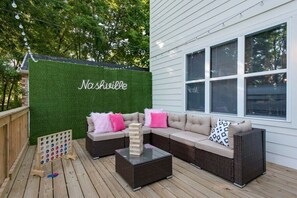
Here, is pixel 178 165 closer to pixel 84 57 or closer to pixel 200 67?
pixel 200 67

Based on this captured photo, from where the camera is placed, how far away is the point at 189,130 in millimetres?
4047

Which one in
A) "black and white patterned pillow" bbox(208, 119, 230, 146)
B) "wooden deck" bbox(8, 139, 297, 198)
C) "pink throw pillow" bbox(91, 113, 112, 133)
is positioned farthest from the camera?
"pink throw pillow" bbox(91, 113, 112, 133)

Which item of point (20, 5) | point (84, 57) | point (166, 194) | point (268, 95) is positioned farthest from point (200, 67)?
point (84, 57)

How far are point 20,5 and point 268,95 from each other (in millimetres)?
8084

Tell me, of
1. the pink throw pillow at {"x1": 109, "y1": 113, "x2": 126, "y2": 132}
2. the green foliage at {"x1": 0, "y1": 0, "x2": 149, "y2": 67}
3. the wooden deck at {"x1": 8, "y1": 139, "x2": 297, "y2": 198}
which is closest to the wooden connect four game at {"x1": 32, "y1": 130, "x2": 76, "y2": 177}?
the wooden deck at {"x1": 8, "y1": 139, "x2": 297, "y2": 198}

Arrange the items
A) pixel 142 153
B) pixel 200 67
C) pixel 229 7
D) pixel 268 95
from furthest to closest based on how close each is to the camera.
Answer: pixel 200 67 → pixel 229 7 → pixel 268 95 → pixel 142 153

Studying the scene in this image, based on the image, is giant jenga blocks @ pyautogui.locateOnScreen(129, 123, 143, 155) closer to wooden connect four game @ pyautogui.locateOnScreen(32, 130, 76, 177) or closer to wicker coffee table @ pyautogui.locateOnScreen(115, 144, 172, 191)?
wicker coffee table @ pyautogui.locateOnScreen(115, 144, 172, 191)

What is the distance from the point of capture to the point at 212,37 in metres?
4.21

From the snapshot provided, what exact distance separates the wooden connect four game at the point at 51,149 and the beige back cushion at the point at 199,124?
2.57 metres

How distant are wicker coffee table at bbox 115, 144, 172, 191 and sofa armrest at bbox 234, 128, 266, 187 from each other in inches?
38.4

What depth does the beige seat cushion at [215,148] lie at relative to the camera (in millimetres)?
2600

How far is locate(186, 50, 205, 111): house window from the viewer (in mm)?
4602

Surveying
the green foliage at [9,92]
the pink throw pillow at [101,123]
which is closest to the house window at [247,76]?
the pink throw pillow at [101,123]

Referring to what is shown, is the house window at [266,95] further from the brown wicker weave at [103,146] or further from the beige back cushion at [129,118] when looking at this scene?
the brown wicker weave at [103,146]
